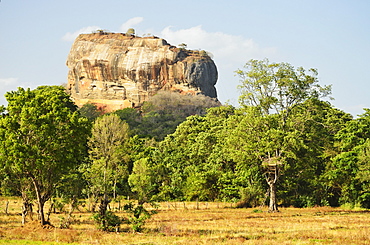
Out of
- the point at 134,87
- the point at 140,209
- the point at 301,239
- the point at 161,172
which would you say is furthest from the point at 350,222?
the point at 134,87

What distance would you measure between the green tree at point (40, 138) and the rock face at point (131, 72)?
318ft

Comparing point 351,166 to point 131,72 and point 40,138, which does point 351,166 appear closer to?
point 40,138

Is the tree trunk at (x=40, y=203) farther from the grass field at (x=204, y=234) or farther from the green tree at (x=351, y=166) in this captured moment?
the green tree at (x=351, y=166)

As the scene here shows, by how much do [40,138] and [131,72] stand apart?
338 ft

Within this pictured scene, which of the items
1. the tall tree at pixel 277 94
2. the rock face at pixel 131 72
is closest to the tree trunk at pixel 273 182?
the tall tree at pixel 277 94

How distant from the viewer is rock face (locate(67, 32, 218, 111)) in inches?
5017

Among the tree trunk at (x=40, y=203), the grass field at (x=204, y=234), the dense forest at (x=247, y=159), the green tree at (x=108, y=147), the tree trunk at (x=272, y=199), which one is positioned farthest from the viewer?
the green tree at (x=108, y=147)

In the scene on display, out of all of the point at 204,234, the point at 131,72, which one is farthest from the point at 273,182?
the point at 131,72

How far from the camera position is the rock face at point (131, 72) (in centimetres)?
12744

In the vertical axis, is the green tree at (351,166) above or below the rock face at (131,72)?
below

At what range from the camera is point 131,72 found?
128 metres

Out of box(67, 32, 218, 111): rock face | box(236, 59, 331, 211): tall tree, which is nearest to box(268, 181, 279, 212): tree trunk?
box(236, 59, 331, 211): tall tree

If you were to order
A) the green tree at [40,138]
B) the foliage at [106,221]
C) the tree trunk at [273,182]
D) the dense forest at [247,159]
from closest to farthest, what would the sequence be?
the green tree at [40,138] → the foliage at [106,221] → the dense forest at [247,159] → the tree trunk at [273,182]

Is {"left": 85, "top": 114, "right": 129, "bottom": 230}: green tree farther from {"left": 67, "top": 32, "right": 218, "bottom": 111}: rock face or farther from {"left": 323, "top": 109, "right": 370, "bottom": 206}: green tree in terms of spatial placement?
{"left": 67, "top": 32, "right": 218, "bottom": 111}: rock face
